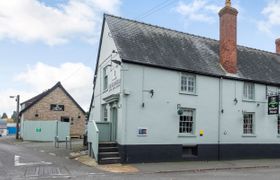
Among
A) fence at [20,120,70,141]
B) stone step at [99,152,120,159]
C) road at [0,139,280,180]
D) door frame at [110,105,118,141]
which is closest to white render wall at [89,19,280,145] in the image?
stone step at [99,152,120,159]

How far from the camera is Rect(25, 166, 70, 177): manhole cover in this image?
13047 millimetres

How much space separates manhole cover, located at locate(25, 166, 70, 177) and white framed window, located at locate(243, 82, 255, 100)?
1249cm

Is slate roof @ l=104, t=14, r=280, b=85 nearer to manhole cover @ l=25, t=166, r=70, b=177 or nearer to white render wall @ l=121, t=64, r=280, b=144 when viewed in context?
Answer: white render wall @ l=121, t=64, r=280, b=144

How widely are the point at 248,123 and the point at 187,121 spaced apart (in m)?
4.73

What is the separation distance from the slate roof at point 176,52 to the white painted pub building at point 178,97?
0.07 meters

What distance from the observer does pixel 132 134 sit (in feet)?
56.1

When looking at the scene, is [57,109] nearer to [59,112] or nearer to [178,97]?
[59,112]

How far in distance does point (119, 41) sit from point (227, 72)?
7.08m

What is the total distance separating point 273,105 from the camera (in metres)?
20.6

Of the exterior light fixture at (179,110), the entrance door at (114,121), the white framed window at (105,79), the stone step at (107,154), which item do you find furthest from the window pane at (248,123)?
the white framed window at (105,79)

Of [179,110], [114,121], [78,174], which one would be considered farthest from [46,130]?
[78,174]

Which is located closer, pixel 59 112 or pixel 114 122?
pixel 114 122

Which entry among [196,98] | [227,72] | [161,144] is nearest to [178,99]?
[196,98]

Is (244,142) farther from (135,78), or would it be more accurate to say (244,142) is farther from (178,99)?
(135,78)
